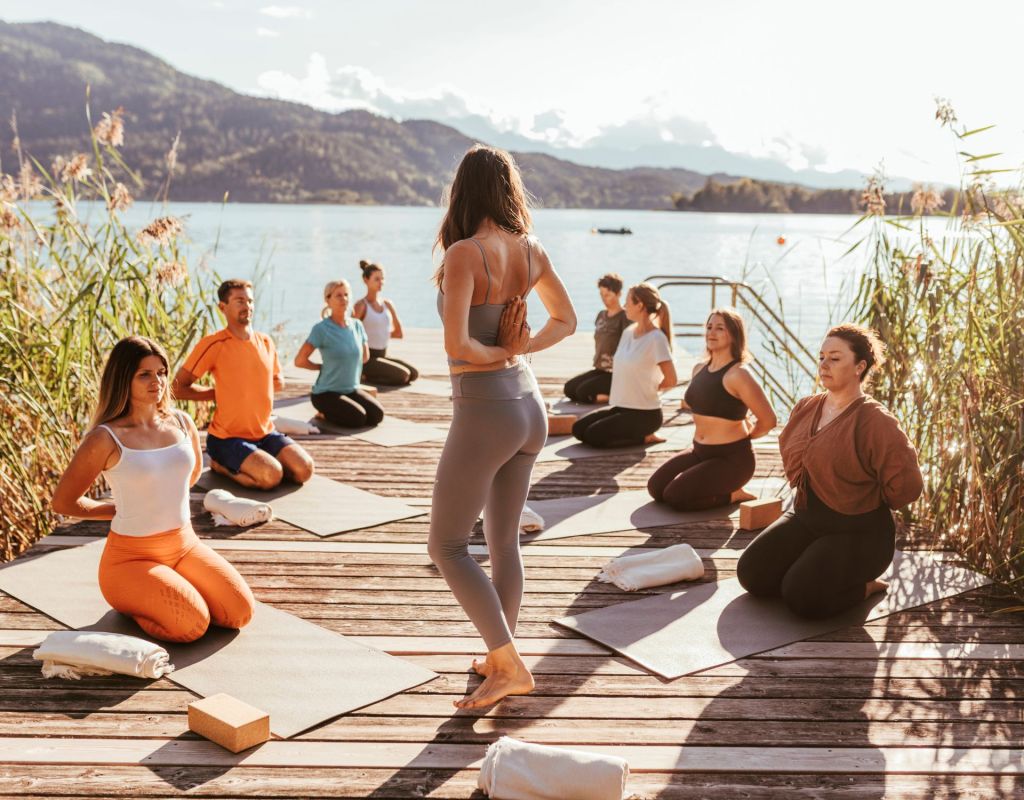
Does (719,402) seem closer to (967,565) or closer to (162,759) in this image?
(967,565)

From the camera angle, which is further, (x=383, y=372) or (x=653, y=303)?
(x=383, y=372)

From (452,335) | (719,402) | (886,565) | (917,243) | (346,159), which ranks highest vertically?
(346,159)

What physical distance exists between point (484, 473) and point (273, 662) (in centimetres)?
100

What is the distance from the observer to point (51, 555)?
3.75 m

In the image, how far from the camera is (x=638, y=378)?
5.63m

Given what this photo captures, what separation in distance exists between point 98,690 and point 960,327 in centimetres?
363

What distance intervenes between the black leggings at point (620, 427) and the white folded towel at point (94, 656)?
349cm

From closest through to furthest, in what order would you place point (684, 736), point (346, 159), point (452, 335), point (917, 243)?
point (452, 335), point (684, 736), point (917, 243), point (346, 159)

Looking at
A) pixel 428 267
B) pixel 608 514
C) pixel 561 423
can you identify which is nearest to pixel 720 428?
pixel 608 514

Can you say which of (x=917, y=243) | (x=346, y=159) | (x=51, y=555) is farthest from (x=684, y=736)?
(x=346, y=159)

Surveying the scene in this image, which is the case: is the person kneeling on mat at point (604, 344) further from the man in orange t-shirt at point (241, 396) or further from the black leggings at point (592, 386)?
the man in orange t-shirt at point (241, 396)

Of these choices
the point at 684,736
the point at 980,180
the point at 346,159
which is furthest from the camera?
the point at 346,159

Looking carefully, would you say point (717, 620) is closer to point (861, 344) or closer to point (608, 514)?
point (861, 344)

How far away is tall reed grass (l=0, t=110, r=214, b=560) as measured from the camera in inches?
165
